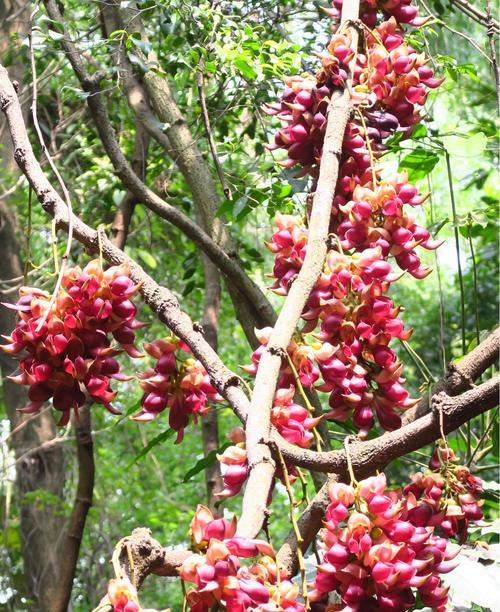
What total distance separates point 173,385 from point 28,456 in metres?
2.78

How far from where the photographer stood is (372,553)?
0.66 m

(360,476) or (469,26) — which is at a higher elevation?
(469,26)

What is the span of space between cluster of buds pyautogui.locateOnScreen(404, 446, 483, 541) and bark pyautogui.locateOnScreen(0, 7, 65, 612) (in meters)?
2.59

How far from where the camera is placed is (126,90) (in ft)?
6.37

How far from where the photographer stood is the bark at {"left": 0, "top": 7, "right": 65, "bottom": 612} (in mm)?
3336

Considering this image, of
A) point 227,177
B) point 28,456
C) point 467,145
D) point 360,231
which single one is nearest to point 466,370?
point 360,231

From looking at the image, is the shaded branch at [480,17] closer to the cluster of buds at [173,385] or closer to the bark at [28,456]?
the cluster of buds at [173,385]

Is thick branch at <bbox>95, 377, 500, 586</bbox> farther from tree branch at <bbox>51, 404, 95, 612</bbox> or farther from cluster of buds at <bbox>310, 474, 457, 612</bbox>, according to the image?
tree branch at <bbox>51, 404, 95, 612</bbox>

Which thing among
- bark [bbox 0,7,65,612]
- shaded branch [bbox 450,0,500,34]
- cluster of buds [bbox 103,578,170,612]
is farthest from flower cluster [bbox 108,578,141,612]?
bark [bbox 0,7,65,612]

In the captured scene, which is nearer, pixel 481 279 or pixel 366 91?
pixel 366 91

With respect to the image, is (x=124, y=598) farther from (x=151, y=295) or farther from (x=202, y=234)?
(x=202, y=234)

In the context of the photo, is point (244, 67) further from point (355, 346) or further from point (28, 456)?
point (28, 456)

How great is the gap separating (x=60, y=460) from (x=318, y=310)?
9.77 feet

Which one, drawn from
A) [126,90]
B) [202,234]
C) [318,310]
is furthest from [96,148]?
[318,310]
